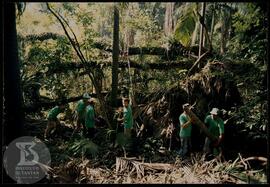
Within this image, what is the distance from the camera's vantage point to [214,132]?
8.70 m

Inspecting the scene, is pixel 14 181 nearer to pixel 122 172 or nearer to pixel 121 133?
pixel 122 172

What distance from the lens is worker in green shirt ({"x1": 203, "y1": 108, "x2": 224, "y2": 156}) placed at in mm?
8464

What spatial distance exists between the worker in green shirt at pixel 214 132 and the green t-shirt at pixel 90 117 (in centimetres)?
309

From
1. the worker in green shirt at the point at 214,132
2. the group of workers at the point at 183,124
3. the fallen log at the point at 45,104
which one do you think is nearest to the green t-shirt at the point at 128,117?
the group of workers at the point at 183,124

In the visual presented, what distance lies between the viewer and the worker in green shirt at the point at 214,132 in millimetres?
8464

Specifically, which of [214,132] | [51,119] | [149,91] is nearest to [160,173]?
[214,132]

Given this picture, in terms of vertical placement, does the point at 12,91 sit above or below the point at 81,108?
above

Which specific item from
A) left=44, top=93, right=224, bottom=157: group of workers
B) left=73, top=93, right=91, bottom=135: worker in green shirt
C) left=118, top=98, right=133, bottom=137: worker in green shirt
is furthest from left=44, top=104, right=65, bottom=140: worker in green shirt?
left=118, top=98, right=133, bottom=137: worker in green shirt

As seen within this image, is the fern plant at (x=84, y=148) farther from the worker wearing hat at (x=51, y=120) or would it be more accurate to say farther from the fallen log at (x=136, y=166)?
the worker wearing hat at (x=51, y=120)

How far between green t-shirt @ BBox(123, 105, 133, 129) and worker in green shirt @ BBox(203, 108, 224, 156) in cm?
197

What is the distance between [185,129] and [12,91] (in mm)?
4091

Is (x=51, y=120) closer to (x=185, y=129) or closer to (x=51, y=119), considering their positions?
(x=51, y=119)

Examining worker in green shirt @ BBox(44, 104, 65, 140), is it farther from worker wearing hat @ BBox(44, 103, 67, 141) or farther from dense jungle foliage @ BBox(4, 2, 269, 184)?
dense jungle foliage @ BBox(4, 2, 269, 184)

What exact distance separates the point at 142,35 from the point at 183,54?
3146 millimetres
